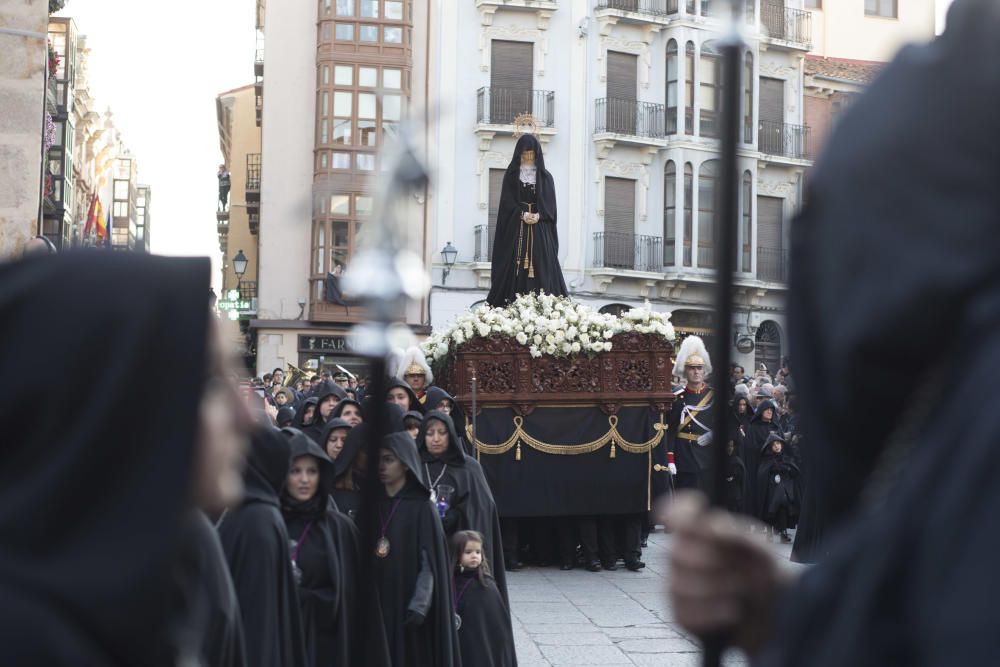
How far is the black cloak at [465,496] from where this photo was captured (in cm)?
947

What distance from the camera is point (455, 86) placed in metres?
37.5

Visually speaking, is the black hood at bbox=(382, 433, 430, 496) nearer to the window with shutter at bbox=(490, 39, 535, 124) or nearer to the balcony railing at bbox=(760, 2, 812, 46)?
the window with shutter at bbox=(490, 39, 535, 124)

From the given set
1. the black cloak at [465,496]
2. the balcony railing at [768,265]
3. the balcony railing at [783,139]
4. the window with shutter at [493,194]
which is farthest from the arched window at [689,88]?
the black cloak at [465,496]

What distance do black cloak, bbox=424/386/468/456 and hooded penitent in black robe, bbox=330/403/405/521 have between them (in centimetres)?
257

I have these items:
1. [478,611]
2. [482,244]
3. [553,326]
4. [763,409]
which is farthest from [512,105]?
[478,611]

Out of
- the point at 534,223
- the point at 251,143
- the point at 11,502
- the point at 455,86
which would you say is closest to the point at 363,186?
the point at 11,502

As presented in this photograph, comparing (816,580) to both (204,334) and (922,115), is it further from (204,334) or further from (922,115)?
(204,334)

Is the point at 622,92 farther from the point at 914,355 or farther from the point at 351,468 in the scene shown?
the point at 914,355

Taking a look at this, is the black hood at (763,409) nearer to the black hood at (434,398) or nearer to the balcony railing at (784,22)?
the black hood at (434,398)

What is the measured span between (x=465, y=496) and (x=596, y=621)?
248 centimetres

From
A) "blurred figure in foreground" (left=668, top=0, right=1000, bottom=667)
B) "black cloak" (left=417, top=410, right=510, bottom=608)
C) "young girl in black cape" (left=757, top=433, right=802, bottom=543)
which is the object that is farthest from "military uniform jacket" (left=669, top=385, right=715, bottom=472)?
"blurred figure in foreground" (left=668, top=0, right=1000, bottom=667)

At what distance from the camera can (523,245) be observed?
51.9 feet

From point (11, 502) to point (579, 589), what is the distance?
450 inches

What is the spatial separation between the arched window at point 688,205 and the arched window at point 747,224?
1468 millimetres
